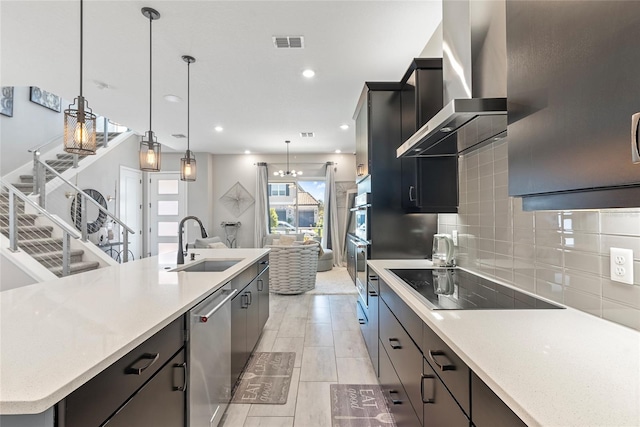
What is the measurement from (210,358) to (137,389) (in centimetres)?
66

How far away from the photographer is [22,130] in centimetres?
521

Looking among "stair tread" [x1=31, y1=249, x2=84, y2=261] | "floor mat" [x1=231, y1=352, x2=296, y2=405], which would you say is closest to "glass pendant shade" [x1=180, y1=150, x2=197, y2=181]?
"floor mat" [x1=231, y1=352, x2=296, y2=405]

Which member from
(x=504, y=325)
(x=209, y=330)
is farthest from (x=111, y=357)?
(x=504, y=325)

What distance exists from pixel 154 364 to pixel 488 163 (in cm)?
200

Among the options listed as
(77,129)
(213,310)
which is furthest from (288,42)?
(213,310)

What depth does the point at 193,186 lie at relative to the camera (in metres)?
7.61

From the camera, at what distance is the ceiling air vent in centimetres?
268

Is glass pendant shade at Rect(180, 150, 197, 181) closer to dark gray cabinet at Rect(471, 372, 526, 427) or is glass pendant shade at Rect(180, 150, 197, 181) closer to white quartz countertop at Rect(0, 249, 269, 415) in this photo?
white quartz countertop at Rect(0, 249, 269, 415)

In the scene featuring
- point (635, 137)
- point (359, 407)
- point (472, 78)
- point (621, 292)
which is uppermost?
point (472, 78)

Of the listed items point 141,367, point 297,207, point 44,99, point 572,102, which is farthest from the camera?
point 297,207

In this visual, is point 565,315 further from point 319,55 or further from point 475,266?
point 319,55

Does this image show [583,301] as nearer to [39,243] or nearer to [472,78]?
[472,78]

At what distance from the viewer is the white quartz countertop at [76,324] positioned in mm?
692

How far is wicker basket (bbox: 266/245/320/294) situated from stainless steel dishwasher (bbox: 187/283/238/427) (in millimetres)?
2773
